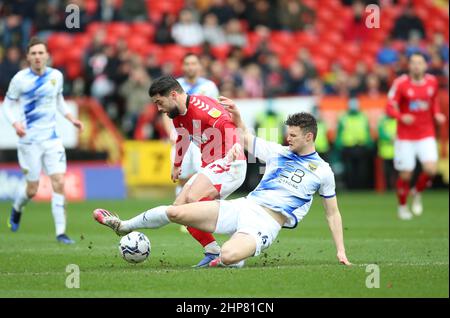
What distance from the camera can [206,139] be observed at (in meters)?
10.8

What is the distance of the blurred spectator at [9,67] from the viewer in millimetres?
21984

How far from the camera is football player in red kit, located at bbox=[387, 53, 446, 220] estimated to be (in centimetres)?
1720

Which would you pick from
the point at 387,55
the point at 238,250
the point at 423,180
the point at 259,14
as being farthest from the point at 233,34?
the point at 238,250

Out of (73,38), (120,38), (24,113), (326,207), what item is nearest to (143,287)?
(326,207)

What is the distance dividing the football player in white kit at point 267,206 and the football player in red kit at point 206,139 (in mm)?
333

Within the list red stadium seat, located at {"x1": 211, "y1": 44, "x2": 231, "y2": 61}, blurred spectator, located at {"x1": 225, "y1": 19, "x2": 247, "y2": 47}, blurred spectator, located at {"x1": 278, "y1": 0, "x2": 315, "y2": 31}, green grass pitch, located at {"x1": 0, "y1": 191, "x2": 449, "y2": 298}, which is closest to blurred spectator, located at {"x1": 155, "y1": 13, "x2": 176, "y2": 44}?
red stadium seat, located at {"x1": 211, "y1": 44, "x2": 231, "y2": 61}

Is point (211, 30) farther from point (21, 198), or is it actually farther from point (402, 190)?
point (21, 198)

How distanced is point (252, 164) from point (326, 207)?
12700mm

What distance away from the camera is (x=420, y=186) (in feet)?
58.2

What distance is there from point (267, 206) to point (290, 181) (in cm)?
36

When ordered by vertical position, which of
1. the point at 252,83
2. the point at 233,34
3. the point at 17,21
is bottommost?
the point at 252,83

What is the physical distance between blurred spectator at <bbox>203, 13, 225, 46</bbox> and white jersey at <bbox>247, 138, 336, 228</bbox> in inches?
613

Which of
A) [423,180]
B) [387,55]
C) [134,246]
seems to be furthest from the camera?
[387,55]

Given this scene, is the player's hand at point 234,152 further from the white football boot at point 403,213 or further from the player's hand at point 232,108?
the white football boot at point 403,213
